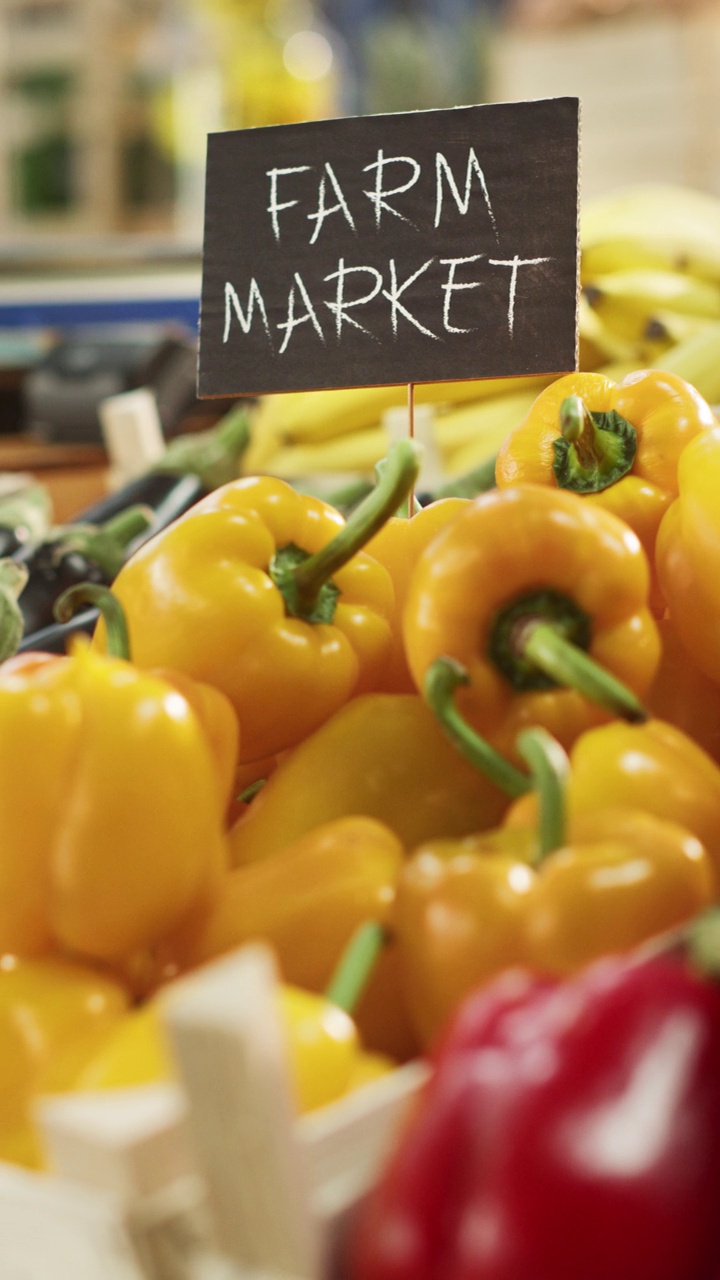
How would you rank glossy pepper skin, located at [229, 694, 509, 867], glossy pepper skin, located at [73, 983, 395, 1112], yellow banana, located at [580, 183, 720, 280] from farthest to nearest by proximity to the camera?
1. yellow banana, located at [580, 183, 720, 280]
2. glossy pepper skin, located at [229, 694, 509, 867]
3. glossy pepper skin, located at [73, 983, 395, 1112]

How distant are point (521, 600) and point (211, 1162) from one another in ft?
1.21

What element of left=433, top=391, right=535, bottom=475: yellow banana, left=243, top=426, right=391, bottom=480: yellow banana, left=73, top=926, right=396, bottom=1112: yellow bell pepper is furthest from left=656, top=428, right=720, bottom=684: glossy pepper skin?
left=243, top=426, right=391, bottom=480: yellow banana

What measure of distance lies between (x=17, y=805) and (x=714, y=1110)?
336 millimetres

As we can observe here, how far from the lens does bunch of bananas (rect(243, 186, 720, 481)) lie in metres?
2.10

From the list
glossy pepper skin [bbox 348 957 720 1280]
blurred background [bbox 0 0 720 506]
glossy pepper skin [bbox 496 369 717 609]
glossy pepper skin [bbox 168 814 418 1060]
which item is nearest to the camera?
glossy pepper skin [bbox 348 957 720 1280]

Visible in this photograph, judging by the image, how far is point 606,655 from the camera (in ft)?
2.39

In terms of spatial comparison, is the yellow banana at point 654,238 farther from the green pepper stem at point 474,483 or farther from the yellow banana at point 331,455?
the green pepper stem at point 474,483

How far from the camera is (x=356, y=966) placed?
0.59m

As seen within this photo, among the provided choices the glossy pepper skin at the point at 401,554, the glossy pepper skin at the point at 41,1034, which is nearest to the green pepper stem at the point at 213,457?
the glossy pepper skin at the point at 401,554

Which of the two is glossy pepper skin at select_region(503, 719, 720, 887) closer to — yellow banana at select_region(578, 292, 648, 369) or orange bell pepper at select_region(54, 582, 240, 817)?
orange bell pepper at select_region(54, 582, 240, 817)

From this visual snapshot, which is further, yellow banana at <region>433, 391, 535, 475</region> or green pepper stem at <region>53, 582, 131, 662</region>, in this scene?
yellow banana at <region>433, 391, 535, 475</region>

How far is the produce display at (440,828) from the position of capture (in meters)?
0.44

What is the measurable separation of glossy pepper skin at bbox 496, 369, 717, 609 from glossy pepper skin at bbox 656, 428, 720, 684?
0.06m

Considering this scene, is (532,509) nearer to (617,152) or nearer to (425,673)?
(425,673)
